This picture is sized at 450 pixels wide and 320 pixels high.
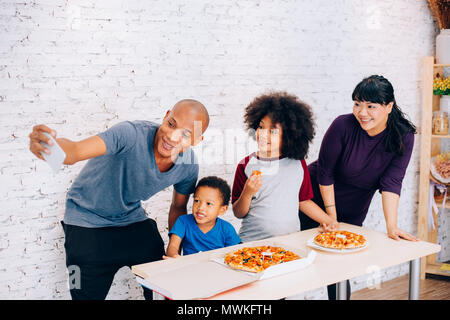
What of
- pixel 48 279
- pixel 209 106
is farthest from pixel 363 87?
pixel 48 279

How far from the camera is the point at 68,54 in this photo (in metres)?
2.35

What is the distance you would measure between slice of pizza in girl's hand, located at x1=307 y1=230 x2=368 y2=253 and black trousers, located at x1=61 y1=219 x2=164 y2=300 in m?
0.76

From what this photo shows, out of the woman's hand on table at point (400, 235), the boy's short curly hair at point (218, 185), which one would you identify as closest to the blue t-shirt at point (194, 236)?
the boy's short curly hair at point (218, 185)

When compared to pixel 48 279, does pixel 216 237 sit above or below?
above

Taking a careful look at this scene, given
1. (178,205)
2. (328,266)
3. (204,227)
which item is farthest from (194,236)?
(328,266)

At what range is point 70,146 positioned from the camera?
1.70 metres

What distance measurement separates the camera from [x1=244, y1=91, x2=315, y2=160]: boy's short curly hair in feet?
7.64

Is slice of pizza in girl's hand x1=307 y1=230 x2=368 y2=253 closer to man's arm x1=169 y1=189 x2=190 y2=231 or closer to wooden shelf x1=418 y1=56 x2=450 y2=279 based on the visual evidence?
man's arm x1=169 y1=189 x2=190 y2=231

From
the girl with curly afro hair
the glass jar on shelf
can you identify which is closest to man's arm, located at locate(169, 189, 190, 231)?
the girl with curly afro hair

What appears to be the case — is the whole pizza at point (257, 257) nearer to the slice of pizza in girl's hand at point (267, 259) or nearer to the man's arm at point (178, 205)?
the slice of pizza in girl's hand at point (267, 259)
